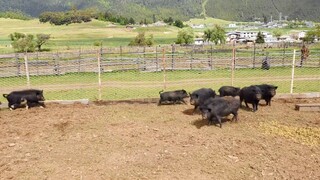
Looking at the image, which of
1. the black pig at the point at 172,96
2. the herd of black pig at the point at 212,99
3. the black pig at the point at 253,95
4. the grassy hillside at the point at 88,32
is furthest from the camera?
the grassy hillside at the point at 88,32

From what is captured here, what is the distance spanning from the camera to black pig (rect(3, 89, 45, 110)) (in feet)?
39.7

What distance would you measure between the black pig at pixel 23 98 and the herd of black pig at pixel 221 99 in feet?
14.6

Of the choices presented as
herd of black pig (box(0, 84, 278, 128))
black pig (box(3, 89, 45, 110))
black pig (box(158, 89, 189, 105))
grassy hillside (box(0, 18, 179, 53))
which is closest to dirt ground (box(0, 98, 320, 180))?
herd of black pig (box(0, 84, 278, 128))

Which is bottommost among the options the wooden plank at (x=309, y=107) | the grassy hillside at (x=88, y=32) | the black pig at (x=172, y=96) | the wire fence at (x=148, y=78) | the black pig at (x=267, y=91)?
the wire fence at (x=148, y=78)

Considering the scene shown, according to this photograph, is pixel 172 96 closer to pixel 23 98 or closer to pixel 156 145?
pixel 156 145

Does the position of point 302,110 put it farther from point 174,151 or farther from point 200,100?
point 174,151

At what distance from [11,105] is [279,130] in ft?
29.7

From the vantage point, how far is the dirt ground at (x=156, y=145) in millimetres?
6871

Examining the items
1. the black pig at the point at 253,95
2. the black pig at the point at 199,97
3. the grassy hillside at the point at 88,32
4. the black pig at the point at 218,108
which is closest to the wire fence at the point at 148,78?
the black pig at the point at 253,95

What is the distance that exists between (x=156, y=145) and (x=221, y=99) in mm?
2583

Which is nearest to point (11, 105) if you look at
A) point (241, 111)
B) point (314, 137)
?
point (241, 111)

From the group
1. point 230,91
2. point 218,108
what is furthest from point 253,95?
point 218,108

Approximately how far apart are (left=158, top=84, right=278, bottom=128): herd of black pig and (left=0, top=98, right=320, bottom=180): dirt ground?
1.13 feet

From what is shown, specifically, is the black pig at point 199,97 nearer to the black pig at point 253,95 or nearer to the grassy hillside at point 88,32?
the black pig at point 253,95
